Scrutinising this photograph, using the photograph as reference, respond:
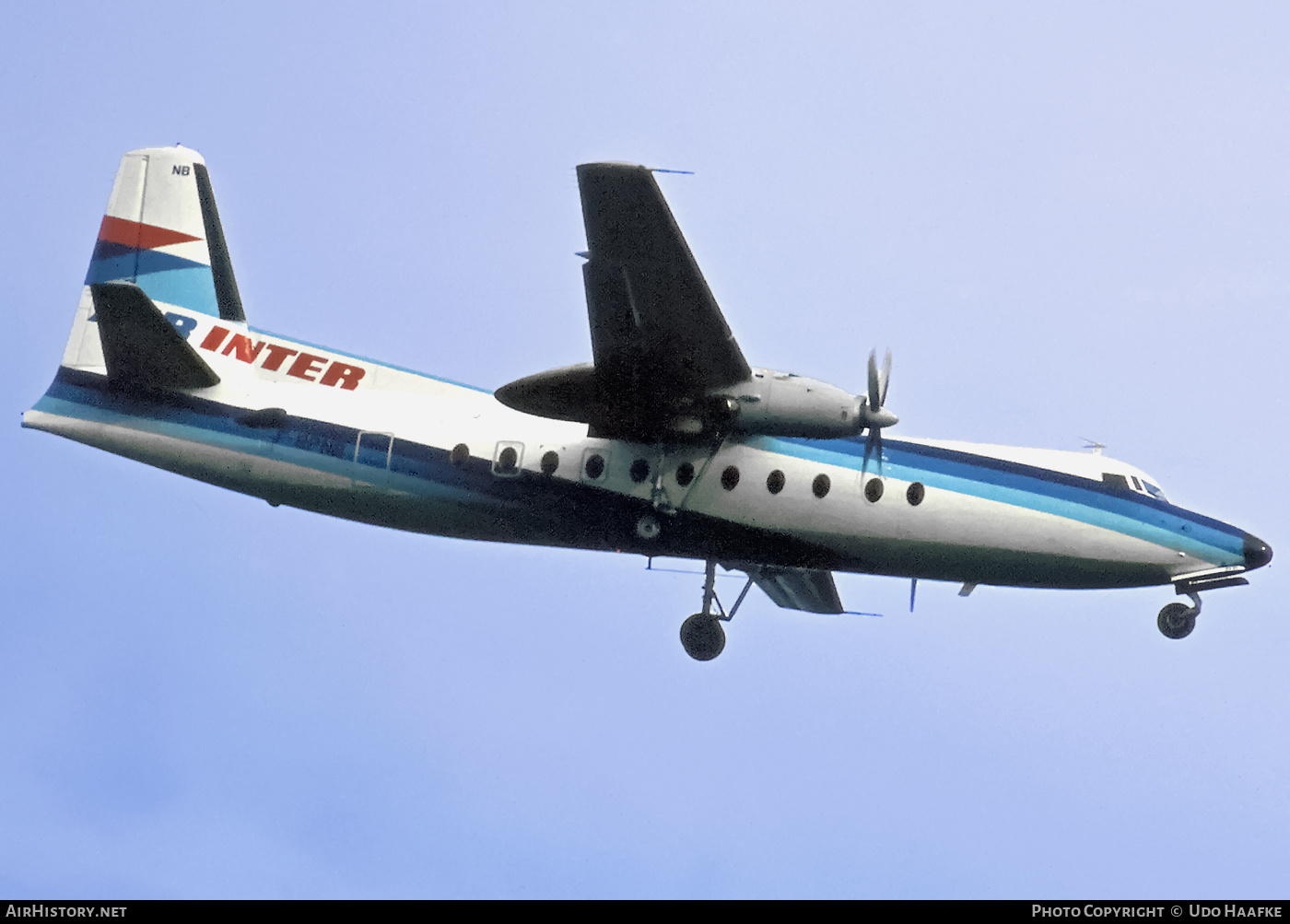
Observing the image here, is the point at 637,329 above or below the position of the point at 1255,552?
above

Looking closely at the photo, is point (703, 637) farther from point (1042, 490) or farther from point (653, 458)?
point (1042, 490)

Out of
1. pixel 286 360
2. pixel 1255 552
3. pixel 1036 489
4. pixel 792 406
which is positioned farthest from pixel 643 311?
pixel 1255 552

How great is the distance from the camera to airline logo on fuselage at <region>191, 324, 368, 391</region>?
1048 inches

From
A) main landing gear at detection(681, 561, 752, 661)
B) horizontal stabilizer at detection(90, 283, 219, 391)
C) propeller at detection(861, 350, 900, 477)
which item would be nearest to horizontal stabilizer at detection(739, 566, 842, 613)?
main landing gear at detection(681, 561, 752, 661)

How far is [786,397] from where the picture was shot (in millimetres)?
22219

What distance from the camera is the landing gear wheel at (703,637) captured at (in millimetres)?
26172

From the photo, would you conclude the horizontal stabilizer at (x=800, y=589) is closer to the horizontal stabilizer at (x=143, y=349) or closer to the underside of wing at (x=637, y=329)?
the underside of wing at (x=637, y=329)

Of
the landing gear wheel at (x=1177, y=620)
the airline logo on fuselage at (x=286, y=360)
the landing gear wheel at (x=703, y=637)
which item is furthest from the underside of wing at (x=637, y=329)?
the landing gear wheel at (x=1177, y=620)

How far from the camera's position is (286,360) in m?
27.0

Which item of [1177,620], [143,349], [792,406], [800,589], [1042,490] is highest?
[143,349]

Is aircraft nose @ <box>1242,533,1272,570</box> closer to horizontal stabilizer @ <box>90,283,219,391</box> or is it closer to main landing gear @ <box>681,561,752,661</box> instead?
main landing gear @ <box>681,561,752,661</box>

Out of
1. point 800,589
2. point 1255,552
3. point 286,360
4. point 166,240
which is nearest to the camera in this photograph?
point 1255,552

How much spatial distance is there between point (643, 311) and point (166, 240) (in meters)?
10.9

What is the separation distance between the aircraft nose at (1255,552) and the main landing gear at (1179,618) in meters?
0.93
